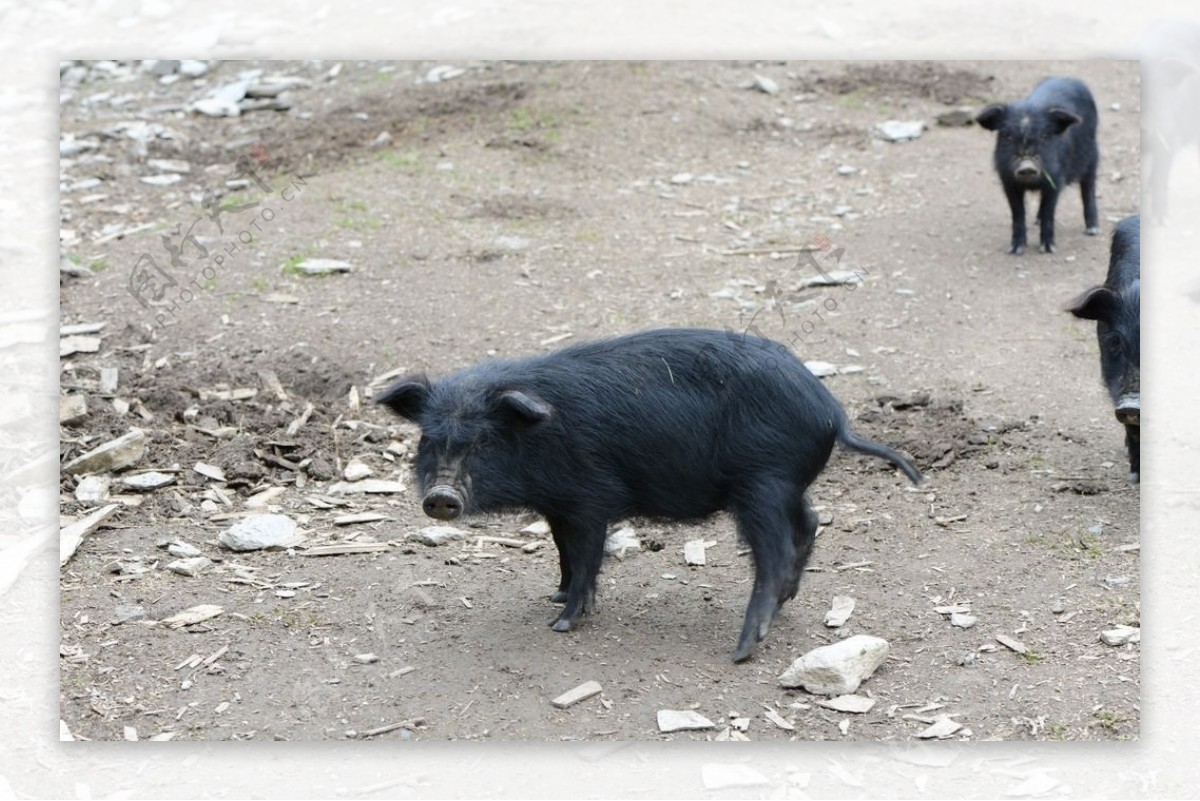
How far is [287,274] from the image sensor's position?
30.3 feet

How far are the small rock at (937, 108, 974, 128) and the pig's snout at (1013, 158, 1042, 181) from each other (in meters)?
1.75

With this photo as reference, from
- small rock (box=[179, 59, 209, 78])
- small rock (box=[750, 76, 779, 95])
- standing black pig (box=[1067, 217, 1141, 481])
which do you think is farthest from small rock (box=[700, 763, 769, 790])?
small rock (box=[179, 59, 209, 78])

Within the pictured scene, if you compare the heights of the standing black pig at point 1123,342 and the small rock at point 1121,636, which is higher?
the standing black pig at point 1123,342

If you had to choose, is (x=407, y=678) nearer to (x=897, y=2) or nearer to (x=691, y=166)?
(x=897, y=2)

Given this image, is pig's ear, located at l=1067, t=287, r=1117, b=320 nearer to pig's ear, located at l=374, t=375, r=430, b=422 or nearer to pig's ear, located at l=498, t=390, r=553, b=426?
pig's ear, located at l=498, t=390, r=553, b=426

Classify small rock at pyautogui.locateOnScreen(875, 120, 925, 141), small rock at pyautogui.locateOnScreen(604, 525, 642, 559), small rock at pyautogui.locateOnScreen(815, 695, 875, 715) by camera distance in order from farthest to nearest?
small rock at pyautogui.locateOnScreen(875, 120, 925, 141) → small rock at pyautogui.locateOnScreen(604, 525, 642, 559) → small rock at pyautogui.locateOnScreen(815, 695, 875, 715)

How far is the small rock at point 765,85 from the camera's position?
12383 mm

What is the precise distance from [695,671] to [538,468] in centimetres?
92

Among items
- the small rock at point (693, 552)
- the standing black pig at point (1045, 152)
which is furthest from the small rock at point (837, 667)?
the standing black pig at point (1045, 152)

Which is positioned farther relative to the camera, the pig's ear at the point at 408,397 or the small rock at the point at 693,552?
the small rock at the point at 693,552

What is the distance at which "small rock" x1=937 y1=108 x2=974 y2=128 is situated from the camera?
39.1 ft

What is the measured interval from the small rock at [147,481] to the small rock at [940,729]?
3704 mm

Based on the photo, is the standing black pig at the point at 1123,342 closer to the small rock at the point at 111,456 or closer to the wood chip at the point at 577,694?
the wood chip at the point at 577,694

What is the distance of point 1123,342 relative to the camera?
6.38 metres
